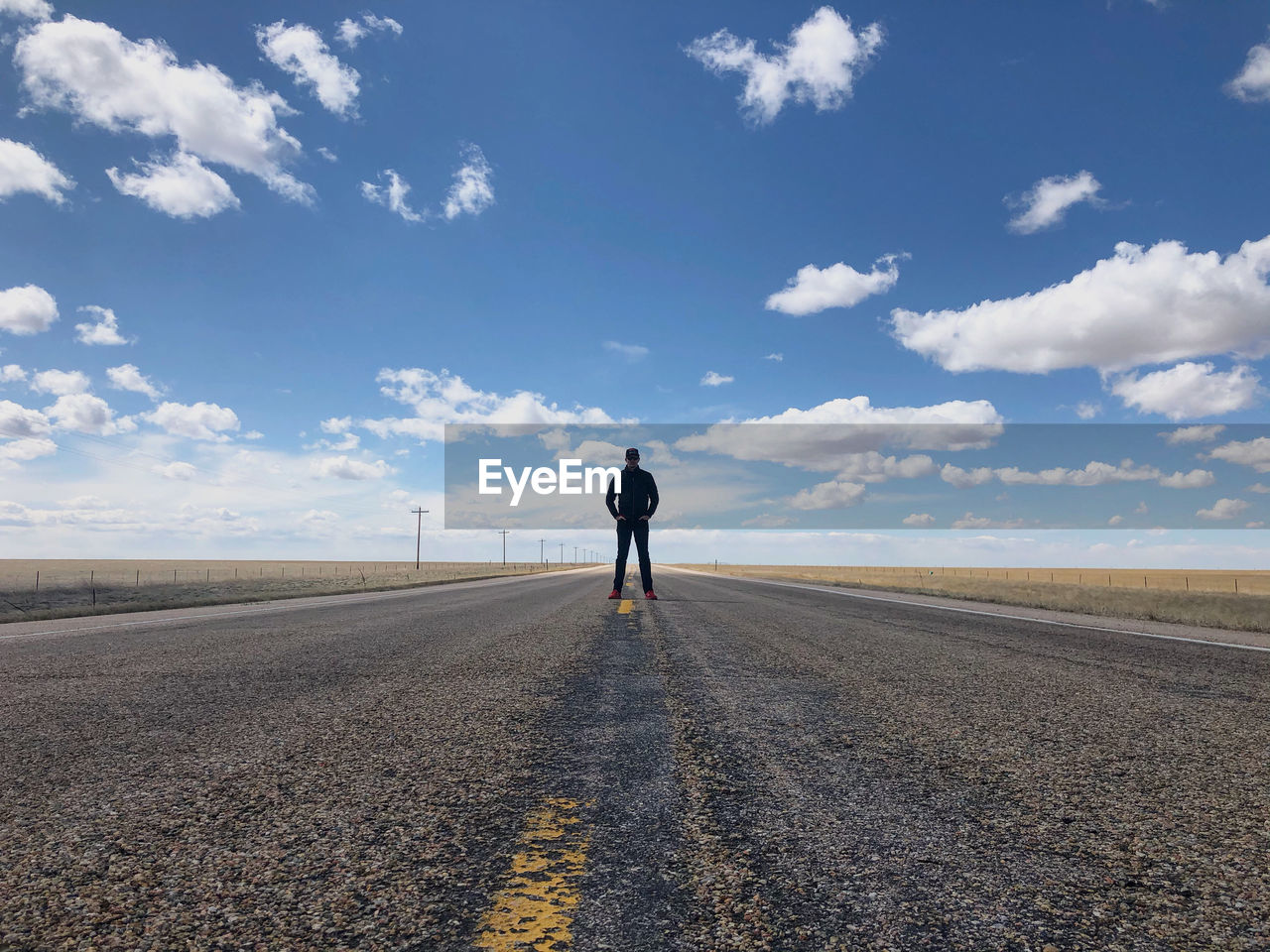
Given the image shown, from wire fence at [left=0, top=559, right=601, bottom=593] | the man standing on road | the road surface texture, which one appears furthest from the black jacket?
wire fence at [left=0, top=559, right=601, bottom=593]

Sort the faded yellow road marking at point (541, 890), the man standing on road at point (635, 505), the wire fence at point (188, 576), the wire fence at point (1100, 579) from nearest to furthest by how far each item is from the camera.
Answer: the faded yellow road marking at point (541, 890)
the man standing on road at point (635, 505)
the wire fence at point (1100, 579)
the wire fence at point (188, 576)

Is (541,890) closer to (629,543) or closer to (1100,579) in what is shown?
(629,543)

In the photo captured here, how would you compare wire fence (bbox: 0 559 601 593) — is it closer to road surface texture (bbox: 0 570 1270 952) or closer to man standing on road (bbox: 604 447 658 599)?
man standing on road (bbox: 604 447 658 599)

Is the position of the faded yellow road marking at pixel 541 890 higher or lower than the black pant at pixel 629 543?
lower

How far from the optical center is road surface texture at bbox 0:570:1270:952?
4.57ft

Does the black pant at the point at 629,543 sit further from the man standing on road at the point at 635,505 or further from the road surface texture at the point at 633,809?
the road surface texture at the point at 633,809

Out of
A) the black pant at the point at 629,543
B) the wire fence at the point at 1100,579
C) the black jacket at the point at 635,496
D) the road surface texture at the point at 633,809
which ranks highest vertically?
the black jacket at the point at 635,496

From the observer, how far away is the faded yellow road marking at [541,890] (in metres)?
1.31

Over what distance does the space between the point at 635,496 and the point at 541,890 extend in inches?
391

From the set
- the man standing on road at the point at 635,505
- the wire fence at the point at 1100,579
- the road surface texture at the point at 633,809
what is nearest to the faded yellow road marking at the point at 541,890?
the road surface texture at the point at 633,809

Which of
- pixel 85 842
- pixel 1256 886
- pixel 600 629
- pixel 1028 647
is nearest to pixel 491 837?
pixel 85 842

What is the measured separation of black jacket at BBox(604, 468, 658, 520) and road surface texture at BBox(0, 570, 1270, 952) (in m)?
6.87

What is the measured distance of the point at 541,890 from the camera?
4.91ft

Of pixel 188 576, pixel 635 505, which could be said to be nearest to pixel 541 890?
pixel 635 505
